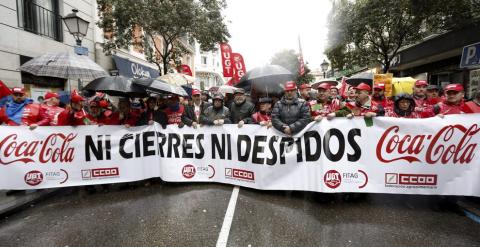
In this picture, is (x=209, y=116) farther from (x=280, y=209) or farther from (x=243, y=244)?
(x=243, y=244)

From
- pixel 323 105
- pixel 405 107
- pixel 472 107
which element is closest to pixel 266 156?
pixel 323 105

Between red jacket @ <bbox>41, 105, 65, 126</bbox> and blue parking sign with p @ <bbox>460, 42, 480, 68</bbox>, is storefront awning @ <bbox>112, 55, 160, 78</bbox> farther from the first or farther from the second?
blue parking sign with p @ <bbox>460, 42, 480, 68</bbox>

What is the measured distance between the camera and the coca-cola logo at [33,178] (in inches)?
187

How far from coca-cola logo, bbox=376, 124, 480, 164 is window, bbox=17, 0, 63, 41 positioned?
1168 centimetres

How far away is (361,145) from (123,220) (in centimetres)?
366

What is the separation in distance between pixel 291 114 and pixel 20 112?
5.16 metres

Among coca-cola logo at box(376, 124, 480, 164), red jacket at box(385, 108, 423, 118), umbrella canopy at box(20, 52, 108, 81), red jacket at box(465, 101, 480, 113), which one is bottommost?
coca-cola logo at box(376, 124, 480, 164)

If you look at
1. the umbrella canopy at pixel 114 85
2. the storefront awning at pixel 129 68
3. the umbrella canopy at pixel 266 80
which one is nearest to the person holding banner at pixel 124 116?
the umbrella canopy at pixel 114 85

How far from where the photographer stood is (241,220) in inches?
150

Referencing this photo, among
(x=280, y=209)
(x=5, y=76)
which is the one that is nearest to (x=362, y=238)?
(x=280, y=209)

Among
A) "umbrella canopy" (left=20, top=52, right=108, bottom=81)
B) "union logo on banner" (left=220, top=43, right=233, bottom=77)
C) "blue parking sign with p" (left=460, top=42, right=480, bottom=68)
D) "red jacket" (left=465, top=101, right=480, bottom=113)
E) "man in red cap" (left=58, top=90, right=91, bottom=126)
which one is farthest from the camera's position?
"union logo on banner" (left=220, top=43, right=233, bottom=77)

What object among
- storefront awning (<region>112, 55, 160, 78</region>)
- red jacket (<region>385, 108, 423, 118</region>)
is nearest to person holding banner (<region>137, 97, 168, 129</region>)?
red jacket (<region>385, 108, 423, 118</region>)

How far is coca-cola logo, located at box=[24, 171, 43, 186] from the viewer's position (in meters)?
4.76

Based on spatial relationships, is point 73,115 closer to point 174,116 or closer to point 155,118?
point 155,118
